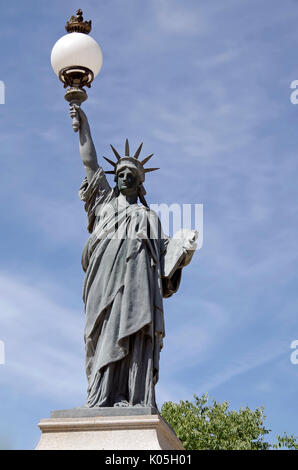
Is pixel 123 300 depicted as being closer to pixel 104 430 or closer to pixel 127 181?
pixel 104 430

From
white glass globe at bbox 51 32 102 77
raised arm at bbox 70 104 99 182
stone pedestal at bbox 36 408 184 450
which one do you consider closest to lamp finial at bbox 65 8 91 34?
white glass globe at bbox 51 32 102 77

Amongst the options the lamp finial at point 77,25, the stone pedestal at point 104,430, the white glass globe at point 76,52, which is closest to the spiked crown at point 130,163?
the white glass globe at point 76,52

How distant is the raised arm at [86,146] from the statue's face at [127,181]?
0.43 m

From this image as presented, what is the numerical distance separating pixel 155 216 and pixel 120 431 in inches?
145

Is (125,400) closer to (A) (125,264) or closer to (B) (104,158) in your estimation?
(A) (125,264)

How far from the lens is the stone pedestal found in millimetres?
10016

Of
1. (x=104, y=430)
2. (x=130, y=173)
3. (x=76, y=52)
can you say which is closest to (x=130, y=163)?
(x=130, y=173)

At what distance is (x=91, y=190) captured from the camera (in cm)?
1235

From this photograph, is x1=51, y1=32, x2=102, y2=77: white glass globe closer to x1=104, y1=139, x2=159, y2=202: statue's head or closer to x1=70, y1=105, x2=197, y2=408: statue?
x1=70, y1=105, x2=197, y2=408: statue

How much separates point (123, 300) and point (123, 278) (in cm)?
38

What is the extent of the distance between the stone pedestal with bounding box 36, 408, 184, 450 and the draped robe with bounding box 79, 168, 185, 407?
41cm

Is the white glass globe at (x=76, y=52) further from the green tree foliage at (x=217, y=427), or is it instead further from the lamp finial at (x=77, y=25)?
the green tree foliage at (x=217, y=427)

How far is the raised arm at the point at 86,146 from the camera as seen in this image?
40.7 ft

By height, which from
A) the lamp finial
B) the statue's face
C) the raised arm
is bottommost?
the statue's face
